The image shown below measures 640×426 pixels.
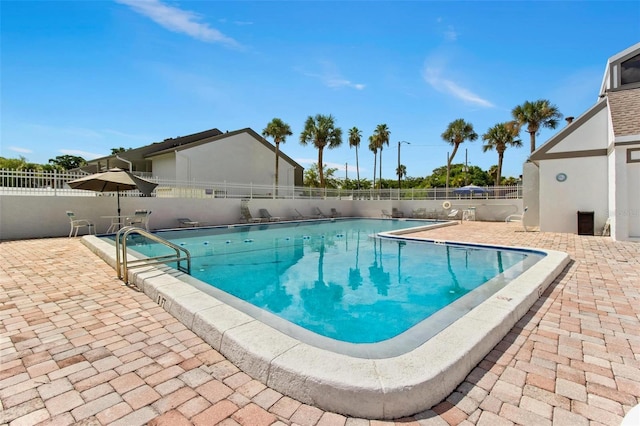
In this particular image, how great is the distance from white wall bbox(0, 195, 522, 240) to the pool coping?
10659 millimetres

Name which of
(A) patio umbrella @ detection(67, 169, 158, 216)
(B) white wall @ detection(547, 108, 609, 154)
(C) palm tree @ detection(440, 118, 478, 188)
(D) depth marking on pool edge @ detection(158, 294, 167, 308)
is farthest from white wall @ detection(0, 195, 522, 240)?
(C) palm tree @ detection(440, 118, 478, 188)

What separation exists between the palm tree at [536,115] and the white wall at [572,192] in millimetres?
16710

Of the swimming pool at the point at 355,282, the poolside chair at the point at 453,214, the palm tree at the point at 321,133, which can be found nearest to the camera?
the swimming pool at the point at 355,282

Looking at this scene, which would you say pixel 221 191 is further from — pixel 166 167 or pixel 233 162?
pixel 166 167

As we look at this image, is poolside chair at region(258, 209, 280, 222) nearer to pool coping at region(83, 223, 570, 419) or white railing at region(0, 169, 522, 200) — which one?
white railing at region(0, 169, 522, 200)

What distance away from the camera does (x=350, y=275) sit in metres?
6.76

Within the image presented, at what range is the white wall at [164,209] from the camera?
10.2m

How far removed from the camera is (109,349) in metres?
2.78

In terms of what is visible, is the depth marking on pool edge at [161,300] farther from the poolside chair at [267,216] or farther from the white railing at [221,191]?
the poolside chair at [267,216]

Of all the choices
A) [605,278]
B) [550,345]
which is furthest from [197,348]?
[605,278]

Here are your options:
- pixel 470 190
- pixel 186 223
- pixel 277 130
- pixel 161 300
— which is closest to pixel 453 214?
pixel 470 190

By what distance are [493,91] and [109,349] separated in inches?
609

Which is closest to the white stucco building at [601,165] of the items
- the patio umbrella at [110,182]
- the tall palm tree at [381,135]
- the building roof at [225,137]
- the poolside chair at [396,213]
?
the poolside chair at [396,213]

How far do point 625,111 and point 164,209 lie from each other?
17895 mm
